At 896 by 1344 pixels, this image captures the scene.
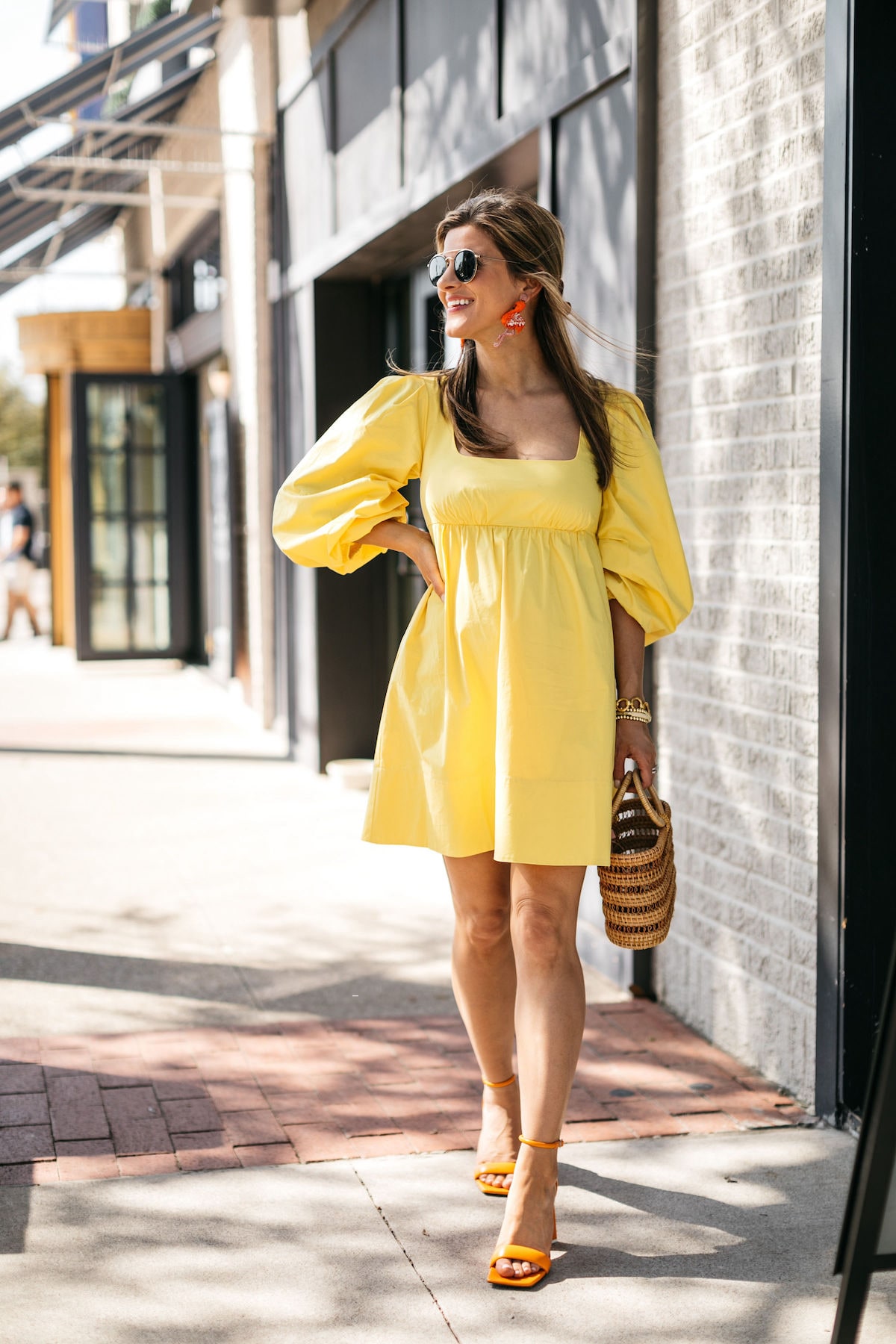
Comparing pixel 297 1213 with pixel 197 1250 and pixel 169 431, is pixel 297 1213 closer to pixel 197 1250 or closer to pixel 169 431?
pixel 197 1250

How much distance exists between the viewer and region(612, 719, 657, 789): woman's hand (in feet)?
10.3

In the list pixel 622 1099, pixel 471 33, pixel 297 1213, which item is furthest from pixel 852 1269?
pixel 471 33

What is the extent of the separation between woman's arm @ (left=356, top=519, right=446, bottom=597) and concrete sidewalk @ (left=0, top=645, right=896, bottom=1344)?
129 centimetres

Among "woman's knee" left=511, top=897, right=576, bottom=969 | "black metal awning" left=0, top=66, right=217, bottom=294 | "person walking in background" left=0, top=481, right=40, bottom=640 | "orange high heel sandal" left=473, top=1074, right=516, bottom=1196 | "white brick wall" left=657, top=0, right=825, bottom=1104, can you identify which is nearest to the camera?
"woman's knee" left=511, top=897, right=576, bottom=969

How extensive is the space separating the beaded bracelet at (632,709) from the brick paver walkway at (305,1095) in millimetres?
1169

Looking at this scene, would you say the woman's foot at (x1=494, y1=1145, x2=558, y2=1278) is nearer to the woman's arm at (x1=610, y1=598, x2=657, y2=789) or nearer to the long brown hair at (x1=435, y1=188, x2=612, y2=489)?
the woman's arm at (x1=610, y1=598, x2=657, y2=789)

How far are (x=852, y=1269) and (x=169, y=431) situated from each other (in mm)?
14240

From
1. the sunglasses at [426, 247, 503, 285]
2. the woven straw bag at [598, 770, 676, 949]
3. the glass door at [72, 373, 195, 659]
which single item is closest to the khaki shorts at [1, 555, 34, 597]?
the glass door at [72, 373, 195, 659]

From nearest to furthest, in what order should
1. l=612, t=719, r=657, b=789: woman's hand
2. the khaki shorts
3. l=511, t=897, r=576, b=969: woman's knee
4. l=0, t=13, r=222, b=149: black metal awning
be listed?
l=511, t=897, r=576, b=969: woman's knee, l=612, t=719, r=657, b=789: woman's hand, l=0, t=13, r=222, b=149: black metal awning, the khaki shorts

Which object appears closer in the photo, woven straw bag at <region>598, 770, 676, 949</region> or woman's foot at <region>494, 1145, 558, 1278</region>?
woman's foot at <region>494, 1145, 558, 1278</region>

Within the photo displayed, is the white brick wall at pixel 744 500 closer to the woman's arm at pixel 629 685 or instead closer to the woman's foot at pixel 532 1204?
the woman's arm at pixel 629 685

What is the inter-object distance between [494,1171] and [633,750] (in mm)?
1009

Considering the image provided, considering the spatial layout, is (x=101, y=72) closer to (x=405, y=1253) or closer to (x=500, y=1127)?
(x=500, y=1127)

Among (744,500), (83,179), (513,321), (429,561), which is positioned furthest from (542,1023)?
(83,179)
